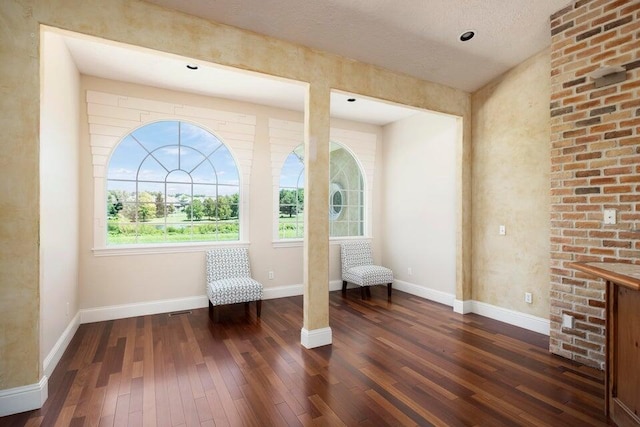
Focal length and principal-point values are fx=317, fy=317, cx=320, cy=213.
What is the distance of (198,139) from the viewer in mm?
4367

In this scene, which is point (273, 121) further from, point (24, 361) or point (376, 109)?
point (24, 361)

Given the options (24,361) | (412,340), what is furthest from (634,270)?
(24,361)

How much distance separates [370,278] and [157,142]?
346 centimetres

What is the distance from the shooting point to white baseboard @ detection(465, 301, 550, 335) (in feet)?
11.2

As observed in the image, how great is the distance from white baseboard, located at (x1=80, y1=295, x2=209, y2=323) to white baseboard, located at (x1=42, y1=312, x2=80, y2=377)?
0.47 feet

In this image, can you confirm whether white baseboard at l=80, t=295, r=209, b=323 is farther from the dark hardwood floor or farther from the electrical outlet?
the electrical outlet

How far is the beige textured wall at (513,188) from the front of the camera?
135 inches

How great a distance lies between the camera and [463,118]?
4102mm

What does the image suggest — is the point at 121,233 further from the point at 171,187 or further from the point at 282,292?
the point at 282,292

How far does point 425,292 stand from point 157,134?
4.40m

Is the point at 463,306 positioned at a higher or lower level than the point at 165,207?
lower

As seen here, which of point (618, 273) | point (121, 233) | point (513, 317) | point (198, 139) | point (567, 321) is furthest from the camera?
point (198, 139)

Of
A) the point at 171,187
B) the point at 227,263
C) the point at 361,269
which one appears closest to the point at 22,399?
the point at 227,263

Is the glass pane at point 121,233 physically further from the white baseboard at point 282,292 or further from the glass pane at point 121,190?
the white baseboard at point 282,292
